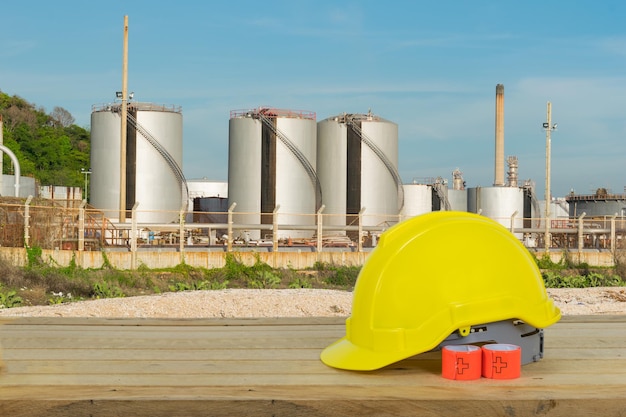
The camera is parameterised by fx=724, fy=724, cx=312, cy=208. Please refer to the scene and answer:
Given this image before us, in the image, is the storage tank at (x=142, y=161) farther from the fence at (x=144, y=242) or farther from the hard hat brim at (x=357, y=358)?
the hard hat brim at (x=357, y=358)

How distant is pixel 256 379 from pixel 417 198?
39824mm

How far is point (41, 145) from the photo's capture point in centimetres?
6969

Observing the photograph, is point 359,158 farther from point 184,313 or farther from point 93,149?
point 184,313

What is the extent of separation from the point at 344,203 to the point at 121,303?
22.4 m

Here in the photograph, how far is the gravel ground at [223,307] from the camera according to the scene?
11.7 m

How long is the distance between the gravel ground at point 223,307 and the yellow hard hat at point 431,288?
8.04m

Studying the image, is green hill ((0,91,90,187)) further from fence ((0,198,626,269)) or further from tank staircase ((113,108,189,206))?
fence ((0,198,626,269))

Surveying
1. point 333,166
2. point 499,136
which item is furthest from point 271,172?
point 499,136

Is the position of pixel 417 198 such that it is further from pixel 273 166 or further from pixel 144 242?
pixel 144 242

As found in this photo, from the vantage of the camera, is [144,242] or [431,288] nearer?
[431,288]

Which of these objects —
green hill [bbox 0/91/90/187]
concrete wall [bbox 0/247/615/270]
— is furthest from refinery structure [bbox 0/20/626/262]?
green hill [bbox 0/91/90/187]

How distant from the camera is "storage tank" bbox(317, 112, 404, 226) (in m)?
34.2

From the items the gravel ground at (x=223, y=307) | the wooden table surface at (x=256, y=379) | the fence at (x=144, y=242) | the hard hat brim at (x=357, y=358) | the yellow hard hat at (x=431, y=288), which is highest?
the yellow hard hat at (x=431, y=288)

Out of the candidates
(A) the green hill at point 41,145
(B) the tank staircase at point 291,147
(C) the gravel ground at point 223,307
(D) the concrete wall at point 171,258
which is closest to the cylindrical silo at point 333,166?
(B) the tank staircase at point 291,147
